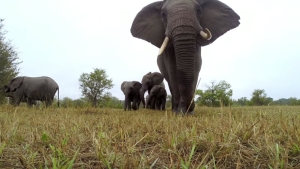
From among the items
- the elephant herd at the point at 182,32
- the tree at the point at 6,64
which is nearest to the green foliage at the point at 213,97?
the elephant herd at the point at 182,32

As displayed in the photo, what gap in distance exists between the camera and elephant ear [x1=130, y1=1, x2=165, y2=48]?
778 centimetres

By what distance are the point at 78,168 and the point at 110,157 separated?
0.62ft

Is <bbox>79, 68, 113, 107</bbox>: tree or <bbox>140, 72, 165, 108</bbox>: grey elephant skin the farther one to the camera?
<bbox>79, 68, 113, 107</bbox>: tree

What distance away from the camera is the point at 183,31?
594 cm

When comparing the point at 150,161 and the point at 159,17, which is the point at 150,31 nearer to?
the point at 159,17

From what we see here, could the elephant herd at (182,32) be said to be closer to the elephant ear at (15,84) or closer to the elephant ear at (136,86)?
the elephant ear at (136,86)

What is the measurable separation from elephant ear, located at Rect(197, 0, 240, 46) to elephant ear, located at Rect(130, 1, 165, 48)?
111cm

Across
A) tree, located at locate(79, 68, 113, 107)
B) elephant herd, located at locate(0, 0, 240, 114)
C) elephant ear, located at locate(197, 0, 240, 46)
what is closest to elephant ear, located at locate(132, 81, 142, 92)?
elephant herd, located at locate(0, 0, 240, 114)

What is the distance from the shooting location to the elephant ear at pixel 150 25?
7.78 metres

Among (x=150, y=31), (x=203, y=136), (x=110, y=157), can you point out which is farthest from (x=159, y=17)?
(x=110, y=157)

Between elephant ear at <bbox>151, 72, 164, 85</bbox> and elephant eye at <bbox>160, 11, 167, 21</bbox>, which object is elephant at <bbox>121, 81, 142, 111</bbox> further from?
elephant eye at <bbox>160, 11, 167, 21</bbox>

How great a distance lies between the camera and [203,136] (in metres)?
2.18

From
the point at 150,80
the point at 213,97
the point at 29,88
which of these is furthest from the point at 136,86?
the point at 213,97

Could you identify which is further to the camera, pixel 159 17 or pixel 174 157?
pixel 159 17
